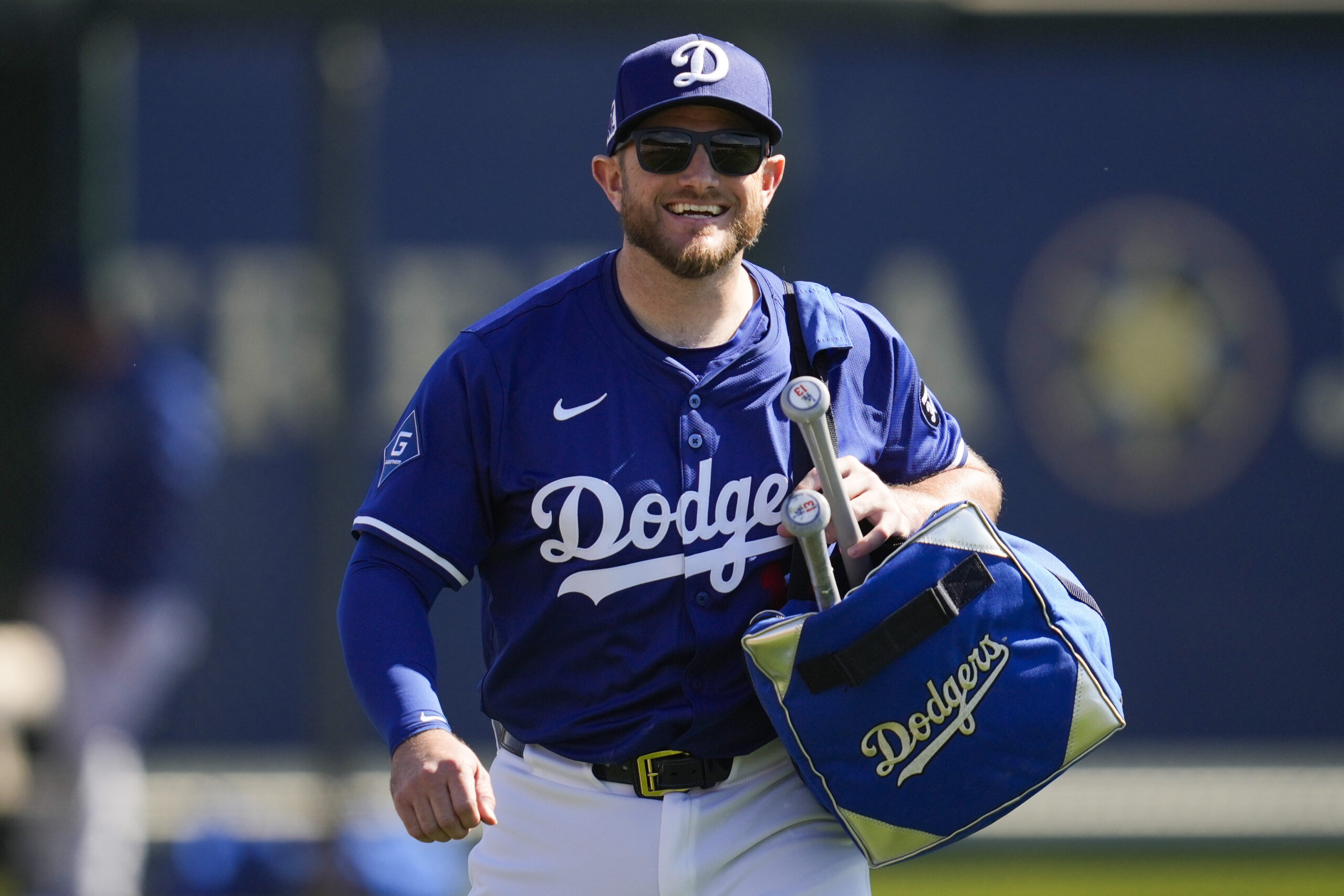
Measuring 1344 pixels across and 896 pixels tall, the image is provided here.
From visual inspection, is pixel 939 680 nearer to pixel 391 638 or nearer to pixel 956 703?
pixel 956 703

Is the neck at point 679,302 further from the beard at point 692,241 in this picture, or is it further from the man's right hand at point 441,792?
the man's right hand at point 441,792

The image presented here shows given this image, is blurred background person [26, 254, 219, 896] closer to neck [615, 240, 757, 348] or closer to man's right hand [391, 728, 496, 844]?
neck [615, 240, 757, 348]

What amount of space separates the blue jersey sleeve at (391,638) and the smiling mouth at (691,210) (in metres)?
0.64

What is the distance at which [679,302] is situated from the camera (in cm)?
270

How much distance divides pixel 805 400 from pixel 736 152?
1.43ft

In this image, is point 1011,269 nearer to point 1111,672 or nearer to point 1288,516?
point 1288,516

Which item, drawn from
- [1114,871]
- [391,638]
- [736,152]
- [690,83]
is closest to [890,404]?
[736,152]

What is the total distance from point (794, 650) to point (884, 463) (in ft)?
1.49

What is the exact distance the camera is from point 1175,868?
6887mm

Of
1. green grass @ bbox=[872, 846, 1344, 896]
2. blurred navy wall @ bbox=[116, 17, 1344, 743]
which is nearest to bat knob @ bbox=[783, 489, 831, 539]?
green grass @ bbox=[872, 846, 1344, 896]

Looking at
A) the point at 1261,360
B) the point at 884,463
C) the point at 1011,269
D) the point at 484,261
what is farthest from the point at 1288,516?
the point at 884,463

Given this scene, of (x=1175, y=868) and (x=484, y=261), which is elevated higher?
(x=484, y=261)

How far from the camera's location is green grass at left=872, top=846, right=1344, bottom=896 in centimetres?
657

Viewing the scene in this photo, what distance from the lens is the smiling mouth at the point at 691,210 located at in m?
2.62
